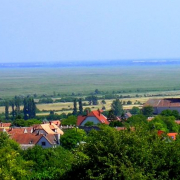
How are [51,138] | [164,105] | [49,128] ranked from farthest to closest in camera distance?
[164,105], [49,128], [51,138]

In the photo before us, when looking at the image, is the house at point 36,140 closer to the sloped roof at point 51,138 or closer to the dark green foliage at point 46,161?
the sloped roof at point 51,138

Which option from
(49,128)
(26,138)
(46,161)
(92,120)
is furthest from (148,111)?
(46,161)

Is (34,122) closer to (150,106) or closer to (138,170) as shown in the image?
(150,106)

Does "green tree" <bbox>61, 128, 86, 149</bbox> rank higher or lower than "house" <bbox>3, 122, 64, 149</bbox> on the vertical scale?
higher

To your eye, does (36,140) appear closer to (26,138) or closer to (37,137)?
(37,137)

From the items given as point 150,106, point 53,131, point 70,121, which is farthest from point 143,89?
point 53,131

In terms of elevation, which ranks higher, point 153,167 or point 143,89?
point 153,167

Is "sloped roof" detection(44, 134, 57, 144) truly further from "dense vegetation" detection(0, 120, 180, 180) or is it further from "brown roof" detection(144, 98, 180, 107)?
"brown roof" detection(144, 98, 180, 107)

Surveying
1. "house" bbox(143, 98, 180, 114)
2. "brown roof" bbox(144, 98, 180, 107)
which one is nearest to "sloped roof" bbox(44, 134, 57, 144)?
"house" bbox(143, 98, 180, 114)

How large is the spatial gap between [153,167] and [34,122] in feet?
127

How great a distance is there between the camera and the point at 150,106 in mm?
71250

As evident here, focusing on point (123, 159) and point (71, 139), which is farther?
point (71, 139)

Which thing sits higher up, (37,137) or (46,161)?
(46,161)

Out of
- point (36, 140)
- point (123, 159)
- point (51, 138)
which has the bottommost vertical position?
point (36, 140)
